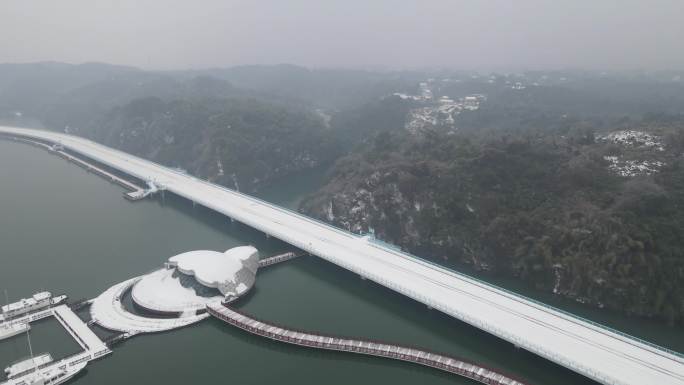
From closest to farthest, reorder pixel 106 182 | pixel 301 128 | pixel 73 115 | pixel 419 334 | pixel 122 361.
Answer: pixel 122 361 → pixel 419 334 → pixel 106 182 → pixel 301 128 → pixel 73 115

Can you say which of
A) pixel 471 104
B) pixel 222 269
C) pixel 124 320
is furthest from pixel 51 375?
pixel 471 104

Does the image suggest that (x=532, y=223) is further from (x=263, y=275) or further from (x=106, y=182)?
(x=106, y=182)

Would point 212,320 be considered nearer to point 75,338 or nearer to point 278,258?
point 75,338

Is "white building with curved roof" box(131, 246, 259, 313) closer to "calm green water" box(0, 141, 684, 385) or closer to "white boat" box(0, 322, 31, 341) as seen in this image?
"calm green water" box(0, 141, 684, 385)

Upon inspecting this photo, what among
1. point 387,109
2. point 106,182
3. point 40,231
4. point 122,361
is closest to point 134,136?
point 106,182

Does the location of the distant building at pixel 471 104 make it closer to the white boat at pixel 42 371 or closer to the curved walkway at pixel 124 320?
the curved walkway at pixel 124 320

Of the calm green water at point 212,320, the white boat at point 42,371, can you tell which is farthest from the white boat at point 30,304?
the white boat at point 42,371

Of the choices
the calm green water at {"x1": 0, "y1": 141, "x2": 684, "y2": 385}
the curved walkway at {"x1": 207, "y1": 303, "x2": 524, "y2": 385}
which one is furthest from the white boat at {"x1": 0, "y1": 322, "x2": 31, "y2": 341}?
the curved walkway at {"x1": 207, "y1": 303, "x2": 524, "y2": 385}
